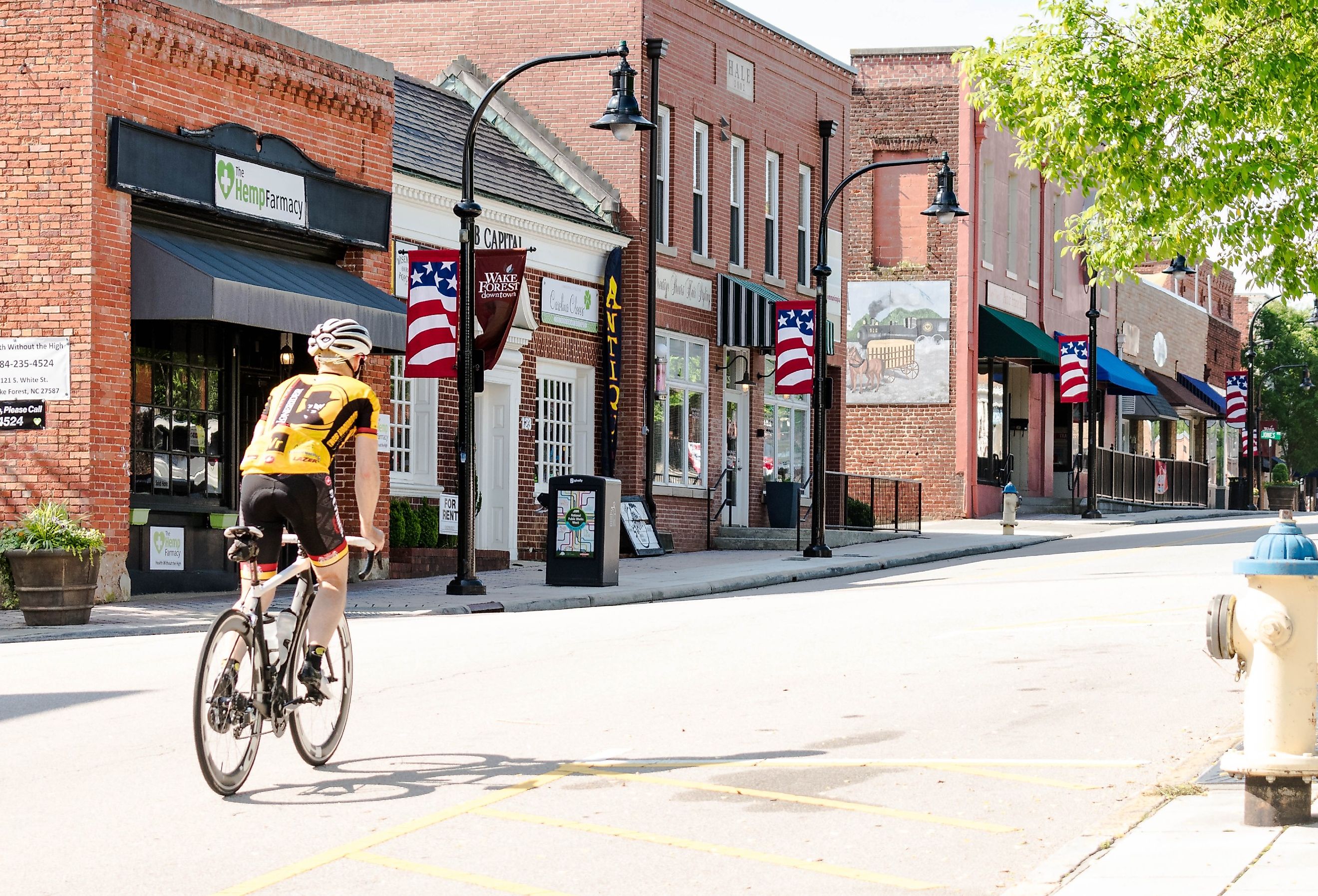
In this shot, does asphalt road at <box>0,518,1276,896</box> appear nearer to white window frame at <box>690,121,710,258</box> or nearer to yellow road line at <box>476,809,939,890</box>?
yellow road line at <box>476,809,939,890</box>

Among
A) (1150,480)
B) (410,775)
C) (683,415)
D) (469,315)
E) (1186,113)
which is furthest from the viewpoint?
(1150,480)

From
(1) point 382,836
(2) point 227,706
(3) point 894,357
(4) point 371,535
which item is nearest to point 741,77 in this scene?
(3) point 894,357

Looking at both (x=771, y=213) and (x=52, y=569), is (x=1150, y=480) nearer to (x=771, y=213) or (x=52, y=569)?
(x=771, y=213)

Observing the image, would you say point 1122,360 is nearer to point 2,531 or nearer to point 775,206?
point 775,206

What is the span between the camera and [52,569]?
1599cm

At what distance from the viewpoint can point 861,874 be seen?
648 cm

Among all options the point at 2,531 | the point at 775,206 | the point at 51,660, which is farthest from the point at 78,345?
the point at 775,206

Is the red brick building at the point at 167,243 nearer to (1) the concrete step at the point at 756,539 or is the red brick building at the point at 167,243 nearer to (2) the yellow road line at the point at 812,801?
(2) the yellow road line at the point at 812,801

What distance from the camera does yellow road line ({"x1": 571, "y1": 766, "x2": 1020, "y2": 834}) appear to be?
24.1 ft

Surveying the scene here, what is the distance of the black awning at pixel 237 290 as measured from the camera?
18172mm

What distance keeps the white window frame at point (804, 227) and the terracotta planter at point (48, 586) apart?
21632 mm

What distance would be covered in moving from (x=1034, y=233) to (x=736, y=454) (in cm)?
1774

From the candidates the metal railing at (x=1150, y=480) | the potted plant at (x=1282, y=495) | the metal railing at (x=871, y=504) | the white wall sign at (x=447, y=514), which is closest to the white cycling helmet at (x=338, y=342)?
the white wall sign at (x=447, y=514)

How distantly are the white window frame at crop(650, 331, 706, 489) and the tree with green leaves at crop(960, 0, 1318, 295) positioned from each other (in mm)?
13829
